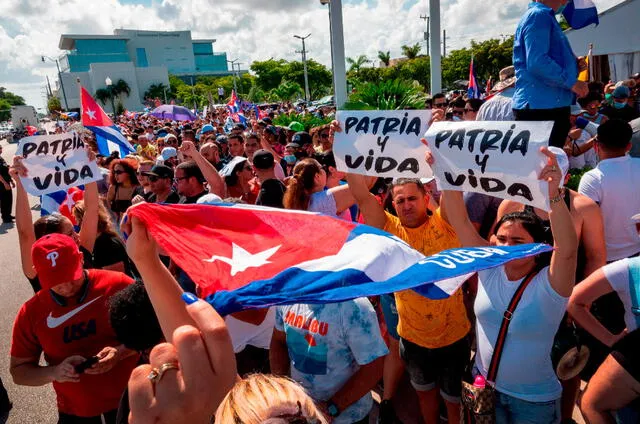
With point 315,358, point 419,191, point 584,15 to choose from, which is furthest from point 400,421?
point 584,15

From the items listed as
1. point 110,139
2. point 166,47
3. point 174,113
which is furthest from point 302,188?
point 166,47

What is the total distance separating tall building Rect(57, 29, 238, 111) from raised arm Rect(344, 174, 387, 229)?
89.8 meters

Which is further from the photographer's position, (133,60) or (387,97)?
(133,60)

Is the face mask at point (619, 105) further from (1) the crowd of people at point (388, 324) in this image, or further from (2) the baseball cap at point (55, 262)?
(2) the baseball cap at point (55, 262)

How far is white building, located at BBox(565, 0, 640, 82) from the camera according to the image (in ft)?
→ 61.6

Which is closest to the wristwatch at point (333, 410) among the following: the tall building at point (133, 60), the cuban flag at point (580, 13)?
the cuban flag at point (580, 13)

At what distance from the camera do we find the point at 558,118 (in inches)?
146

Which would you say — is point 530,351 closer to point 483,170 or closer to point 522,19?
point 483,170

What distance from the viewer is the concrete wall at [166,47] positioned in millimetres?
113125

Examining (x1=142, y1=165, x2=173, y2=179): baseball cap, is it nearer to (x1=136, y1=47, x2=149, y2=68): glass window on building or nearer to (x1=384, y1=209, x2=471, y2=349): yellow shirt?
(x1=384, y1=209, x2=471, y2=349): yellow shirt

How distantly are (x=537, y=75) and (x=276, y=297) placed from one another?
297 cm

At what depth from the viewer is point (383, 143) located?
9.99 ft

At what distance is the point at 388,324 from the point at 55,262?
2.24 metres

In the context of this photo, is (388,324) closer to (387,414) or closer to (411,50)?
(387,414)
